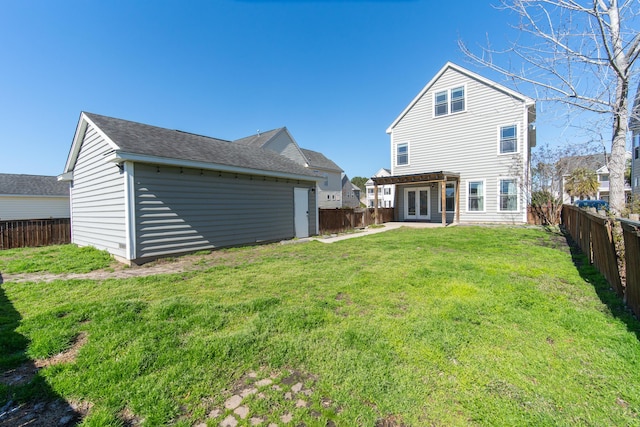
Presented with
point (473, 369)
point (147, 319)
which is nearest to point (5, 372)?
point (147, 319)

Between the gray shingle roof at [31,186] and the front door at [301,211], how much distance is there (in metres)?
19.7

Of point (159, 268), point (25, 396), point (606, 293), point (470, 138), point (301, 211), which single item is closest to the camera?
point (25, 396)

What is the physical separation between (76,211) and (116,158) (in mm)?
6153

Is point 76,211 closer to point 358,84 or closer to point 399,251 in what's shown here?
point 399,251

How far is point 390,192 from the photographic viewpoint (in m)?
50.4

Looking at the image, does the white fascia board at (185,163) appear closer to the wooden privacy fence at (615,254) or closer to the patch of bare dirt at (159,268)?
the patch of bare dirt at (159,268)

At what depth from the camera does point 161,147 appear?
7.70 m

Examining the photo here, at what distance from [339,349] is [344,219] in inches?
450

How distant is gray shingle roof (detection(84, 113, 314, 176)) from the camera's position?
7.14 m

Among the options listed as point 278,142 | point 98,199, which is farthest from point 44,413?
point 278,142

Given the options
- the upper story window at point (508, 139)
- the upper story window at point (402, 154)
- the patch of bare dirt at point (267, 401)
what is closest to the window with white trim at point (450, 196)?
the upper story window at point (402, 154)

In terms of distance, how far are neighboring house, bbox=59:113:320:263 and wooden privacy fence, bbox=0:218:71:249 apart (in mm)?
804

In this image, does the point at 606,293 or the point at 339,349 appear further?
the point at 606,293

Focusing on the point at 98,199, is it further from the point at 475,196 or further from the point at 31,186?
the point at 31,186
